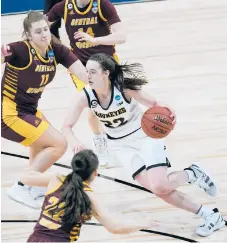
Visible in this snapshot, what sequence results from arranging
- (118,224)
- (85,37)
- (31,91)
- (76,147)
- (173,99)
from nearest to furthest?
1. (118,224)
2. (76,147)
3. (31,91)
4. (85,37)
5. (173,99)

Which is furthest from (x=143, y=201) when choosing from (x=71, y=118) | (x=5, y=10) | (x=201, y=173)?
(x=5, y=10)

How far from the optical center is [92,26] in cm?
675

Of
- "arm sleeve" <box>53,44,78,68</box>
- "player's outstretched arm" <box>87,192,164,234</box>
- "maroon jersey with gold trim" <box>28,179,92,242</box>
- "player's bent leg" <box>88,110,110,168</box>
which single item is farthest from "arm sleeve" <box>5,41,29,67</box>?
"player's outstretched arm" <box>87,192,164,234</box>

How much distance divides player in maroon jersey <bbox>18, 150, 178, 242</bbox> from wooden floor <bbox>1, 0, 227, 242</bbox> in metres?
1.11

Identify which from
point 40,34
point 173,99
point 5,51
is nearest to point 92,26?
point 40,34

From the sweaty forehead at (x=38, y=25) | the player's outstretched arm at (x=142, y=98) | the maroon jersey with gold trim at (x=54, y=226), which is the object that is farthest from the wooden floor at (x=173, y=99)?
the sweaty forehead at (x=38, y=25)

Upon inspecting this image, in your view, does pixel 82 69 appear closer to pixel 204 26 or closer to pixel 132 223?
pixel 132 223

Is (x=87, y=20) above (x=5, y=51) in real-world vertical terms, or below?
below

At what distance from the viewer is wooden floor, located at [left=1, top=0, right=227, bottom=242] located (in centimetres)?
570

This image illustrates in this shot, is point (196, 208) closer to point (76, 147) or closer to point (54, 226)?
point (76, 147)

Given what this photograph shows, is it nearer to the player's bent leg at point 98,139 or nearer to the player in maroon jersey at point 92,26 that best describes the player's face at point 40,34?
the player in maroon jersey at point 92,26

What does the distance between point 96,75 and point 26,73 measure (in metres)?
0.59

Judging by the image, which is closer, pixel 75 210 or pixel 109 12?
pixel 75 210

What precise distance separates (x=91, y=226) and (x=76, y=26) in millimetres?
2097
